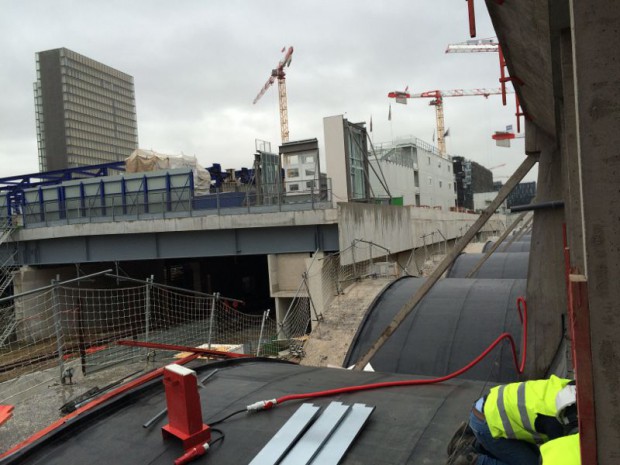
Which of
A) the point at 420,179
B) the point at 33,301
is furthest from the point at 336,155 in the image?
the point at 420,179

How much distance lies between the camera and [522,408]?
116 inches

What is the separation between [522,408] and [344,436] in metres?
1.39

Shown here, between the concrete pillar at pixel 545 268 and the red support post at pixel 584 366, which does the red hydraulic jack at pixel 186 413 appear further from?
the concrete pillar at pixel 545 268

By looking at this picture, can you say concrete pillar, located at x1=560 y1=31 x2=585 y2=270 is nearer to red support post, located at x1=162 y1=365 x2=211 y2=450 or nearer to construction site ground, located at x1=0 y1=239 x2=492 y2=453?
red support post, located at x1=162 y1=365 x2=211 y2=450

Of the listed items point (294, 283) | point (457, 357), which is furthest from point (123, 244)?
point (457, 357)

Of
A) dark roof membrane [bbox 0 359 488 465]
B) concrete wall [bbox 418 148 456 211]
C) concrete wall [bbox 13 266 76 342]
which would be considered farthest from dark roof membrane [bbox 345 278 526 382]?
concrete wall [bbox 418 148 456 211]

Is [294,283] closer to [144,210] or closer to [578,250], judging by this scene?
[144,210]

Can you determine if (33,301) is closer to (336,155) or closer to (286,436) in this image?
(336,155)

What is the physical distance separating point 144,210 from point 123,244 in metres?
2.15

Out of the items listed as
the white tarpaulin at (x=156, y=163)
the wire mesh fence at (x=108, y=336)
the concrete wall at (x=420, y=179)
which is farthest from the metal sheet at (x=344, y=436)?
the concrete wall at (x=420, y=179)

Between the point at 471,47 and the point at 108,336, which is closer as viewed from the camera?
the point at 108,336

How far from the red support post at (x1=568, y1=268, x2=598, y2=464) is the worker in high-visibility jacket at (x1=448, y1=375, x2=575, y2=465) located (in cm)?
101

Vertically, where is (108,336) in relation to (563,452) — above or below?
below

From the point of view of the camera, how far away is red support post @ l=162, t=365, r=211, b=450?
366 cm
